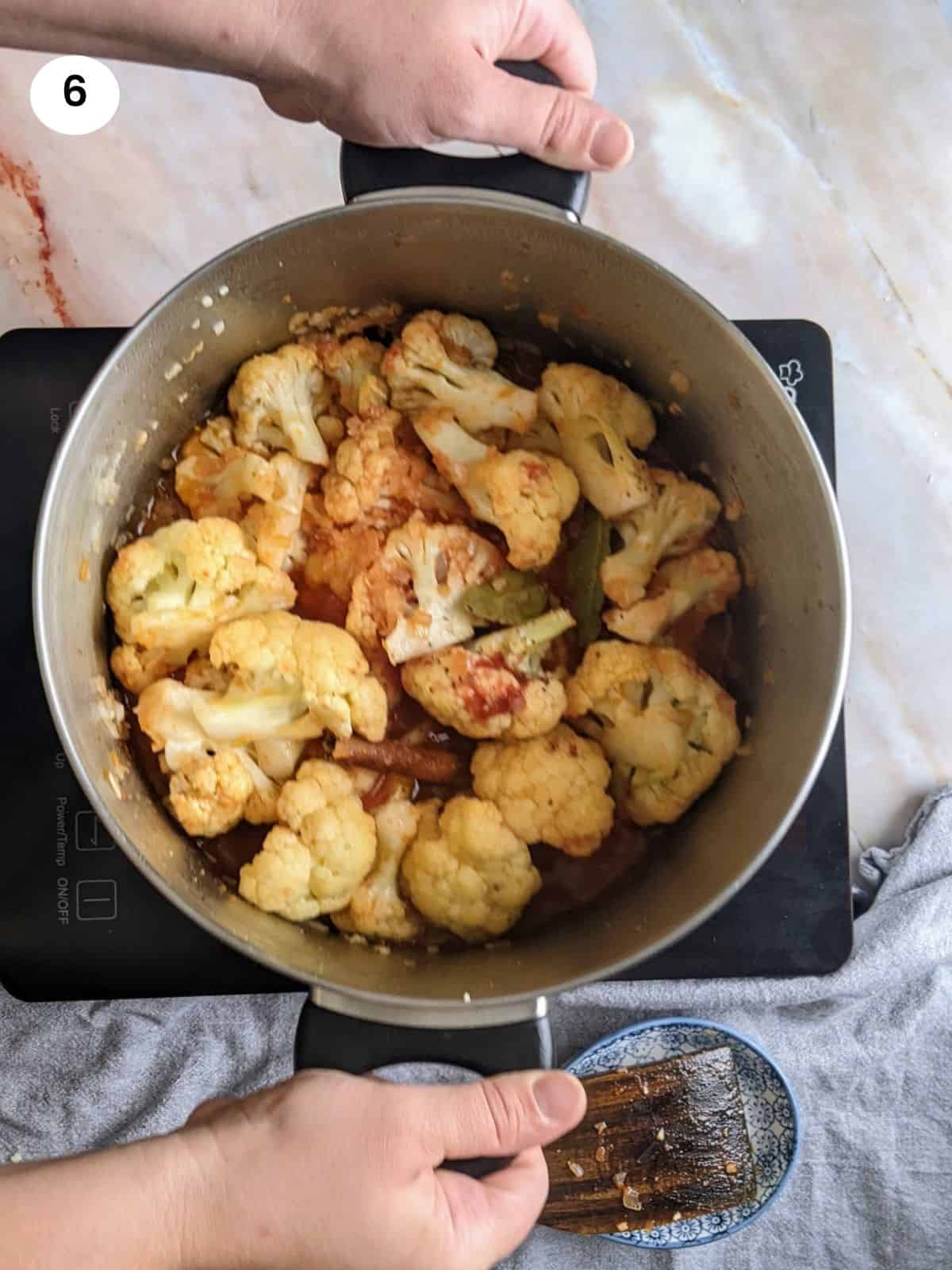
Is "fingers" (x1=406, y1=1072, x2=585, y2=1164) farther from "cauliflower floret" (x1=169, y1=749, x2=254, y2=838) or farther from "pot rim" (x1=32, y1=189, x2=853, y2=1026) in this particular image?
"cauliflower floret" (x1=169, y1=749, x2=254, y2=838)

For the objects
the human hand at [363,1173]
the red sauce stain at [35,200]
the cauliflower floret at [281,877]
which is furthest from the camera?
the red sauce stain at [35,200]

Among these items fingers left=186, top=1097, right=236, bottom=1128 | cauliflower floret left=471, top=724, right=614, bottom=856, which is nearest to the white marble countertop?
cauliflower floret left=471, top=724, right=614, bottom=856

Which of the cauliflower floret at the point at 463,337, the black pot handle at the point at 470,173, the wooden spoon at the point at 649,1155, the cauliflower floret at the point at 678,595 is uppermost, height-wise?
the black pot handle at the point at 470,173

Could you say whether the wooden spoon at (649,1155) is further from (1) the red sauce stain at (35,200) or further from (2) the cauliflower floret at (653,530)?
(1) the red sauce stain at (35,200)

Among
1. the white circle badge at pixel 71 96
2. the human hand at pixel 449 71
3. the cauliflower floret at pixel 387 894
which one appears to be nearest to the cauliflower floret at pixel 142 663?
the cauliflower floret at pixel 387 894

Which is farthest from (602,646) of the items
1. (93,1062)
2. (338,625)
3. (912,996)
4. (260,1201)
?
(93,1062)

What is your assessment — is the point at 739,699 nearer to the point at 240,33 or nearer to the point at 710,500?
the point at 710,500

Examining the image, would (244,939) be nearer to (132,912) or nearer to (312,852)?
(312,852)
